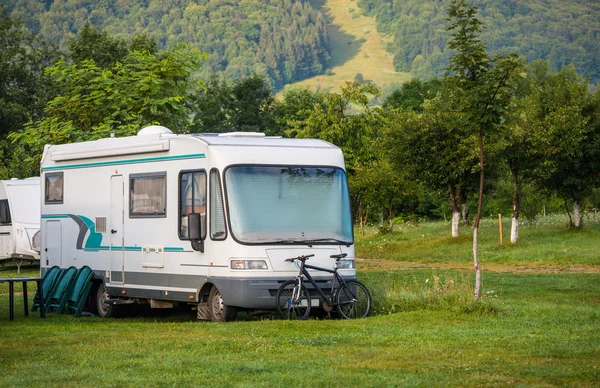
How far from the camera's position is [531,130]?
36.1m

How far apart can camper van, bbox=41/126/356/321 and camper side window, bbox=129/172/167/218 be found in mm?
17

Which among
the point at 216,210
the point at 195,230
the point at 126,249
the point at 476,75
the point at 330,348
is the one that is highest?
the point at 476,75

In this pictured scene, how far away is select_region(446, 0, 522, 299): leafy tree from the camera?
1625cm

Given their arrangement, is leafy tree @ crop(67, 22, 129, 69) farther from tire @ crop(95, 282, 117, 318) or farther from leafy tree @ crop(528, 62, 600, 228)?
tire @ crop(95, 282, 117, 318)

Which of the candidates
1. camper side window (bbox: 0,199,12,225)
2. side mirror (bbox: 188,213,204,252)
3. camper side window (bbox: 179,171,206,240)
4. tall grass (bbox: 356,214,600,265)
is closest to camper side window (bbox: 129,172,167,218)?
camper side window (bbox: 179,171,206,240)

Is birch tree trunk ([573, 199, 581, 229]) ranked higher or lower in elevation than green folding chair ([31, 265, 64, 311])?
higher

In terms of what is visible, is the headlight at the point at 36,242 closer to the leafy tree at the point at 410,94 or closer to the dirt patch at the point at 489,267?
the dirt patch at the point at 489,267

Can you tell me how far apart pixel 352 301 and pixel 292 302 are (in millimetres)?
1085

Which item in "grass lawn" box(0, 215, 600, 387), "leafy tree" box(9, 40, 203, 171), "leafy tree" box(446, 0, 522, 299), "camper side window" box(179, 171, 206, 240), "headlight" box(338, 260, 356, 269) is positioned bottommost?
"grass lawn" box(0, 215, 600, 387)

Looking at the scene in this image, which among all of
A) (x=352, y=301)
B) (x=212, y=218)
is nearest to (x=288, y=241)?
(x=212, y=218)

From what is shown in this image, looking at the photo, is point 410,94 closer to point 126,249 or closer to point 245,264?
point 126,249

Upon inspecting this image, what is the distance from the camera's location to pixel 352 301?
15883 millimetres

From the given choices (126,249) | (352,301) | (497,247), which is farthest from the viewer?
(497,247)

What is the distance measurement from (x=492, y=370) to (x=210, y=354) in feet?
10.3
